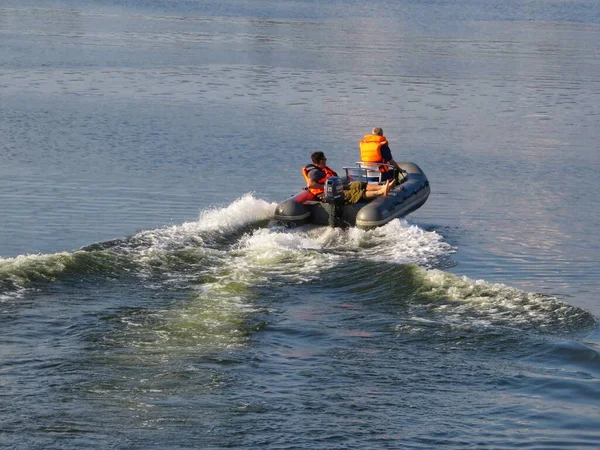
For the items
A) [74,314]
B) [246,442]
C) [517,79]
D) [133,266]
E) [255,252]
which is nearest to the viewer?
[246,442]

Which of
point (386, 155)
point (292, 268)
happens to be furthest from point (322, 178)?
point (292, 268)

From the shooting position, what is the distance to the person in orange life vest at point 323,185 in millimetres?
16453

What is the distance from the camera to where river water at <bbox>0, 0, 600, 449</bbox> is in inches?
358

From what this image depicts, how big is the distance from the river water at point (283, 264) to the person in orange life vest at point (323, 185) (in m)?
0.64

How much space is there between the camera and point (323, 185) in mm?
16484

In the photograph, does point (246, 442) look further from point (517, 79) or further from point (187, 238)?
point (517, 79)

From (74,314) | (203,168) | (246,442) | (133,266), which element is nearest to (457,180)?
(203,168)

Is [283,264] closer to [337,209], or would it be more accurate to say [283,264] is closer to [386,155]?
[337,209]

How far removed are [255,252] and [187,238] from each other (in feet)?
3.26

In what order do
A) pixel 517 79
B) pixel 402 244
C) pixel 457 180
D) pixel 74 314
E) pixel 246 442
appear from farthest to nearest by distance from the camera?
pixel 517 79 → pixel 457 180 → pixel 402 244 → pixel 74 314 → pixel 246 442

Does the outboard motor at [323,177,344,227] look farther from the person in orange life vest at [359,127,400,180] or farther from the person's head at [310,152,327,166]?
the person in orange life vest at [359,127,400,180]

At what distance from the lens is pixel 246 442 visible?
8453mm

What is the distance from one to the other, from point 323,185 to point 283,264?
2775 mm

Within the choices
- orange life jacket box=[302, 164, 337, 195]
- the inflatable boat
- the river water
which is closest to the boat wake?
the river water
